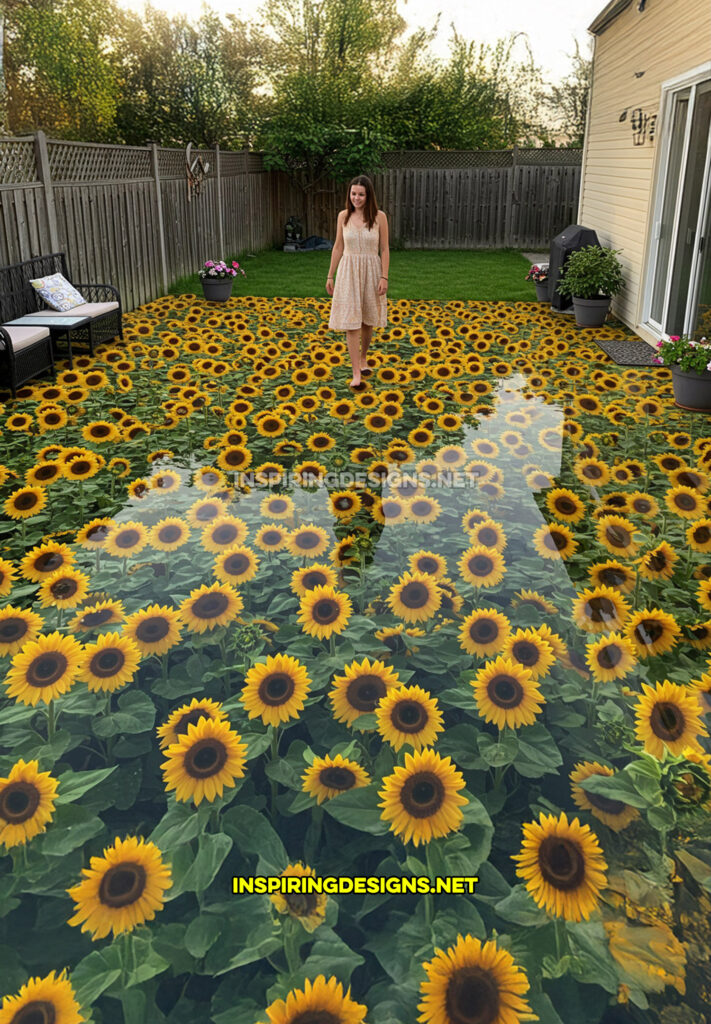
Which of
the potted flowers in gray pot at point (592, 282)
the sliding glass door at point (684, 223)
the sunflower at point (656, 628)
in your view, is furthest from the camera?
the potted flowers in gray pot at point (592, 282)

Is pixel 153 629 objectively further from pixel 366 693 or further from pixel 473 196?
pixel 473 196

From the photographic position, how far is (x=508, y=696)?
1.98 metres

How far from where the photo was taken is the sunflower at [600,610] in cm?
277

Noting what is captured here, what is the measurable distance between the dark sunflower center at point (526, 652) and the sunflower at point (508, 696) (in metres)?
0.11

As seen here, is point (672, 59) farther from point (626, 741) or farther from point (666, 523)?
point (626, 741)

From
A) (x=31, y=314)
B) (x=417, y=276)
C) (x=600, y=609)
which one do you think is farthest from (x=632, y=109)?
(x=600, y=609)

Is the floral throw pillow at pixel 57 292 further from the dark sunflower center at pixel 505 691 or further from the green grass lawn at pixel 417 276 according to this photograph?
the dark sunflower center at pixel 505 691

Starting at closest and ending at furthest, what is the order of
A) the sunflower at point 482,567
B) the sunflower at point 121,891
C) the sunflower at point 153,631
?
the sunflower at point 121,891, the sunflower at point 153,631, the sunflower at point 482,567

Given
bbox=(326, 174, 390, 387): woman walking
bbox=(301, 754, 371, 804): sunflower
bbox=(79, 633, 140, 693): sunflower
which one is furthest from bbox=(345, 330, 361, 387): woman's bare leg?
bbox=(301, 754, 371, 804): sunflower

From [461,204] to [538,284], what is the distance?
27.2ft

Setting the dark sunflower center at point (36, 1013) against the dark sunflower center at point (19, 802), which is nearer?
the dark sunflower center at point (36, 1013)

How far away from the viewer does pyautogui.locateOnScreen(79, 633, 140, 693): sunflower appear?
2.06 metres

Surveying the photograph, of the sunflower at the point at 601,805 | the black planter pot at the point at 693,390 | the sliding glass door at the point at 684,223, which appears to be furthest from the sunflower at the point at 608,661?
the sliding glass door at the point at 684,223

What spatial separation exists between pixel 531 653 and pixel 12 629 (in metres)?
1.53
